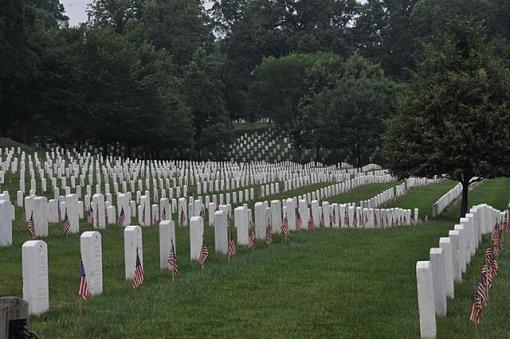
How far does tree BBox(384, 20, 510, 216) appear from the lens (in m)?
29.0

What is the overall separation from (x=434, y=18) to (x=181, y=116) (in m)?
44.3

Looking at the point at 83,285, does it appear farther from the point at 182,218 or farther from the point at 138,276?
the point at 182,218

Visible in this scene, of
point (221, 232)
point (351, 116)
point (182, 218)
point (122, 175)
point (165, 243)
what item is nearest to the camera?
point (165, 243)

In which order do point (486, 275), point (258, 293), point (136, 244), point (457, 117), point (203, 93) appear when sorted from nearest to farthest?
point (258, 293) → point (486, 275) → point (136, 244) → point (457, 117) → point (203, 93)

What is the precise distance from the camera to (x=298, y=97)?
297ft

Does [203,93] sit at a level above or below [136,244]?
above

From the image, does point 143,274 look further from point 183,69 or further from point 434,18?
point 434,18

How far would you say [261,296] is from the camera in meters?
10.3

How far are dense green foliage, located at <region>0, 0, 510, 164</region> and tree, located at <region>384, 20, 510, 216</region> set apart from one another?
8.09 metres

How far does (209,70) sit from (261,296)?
75.4 meters

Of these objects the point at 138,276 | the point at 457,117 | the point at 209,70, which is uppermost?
the point at 209,70

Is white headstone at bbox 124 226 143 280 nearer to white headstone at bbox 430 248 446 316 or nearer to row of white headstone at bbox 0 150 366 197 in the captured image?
white headstone at bbox 430 248 446 316

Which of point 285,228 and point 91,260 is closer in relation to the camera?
point 91,260

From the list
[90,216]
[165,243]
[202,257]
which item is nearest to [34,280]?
[165,243]
